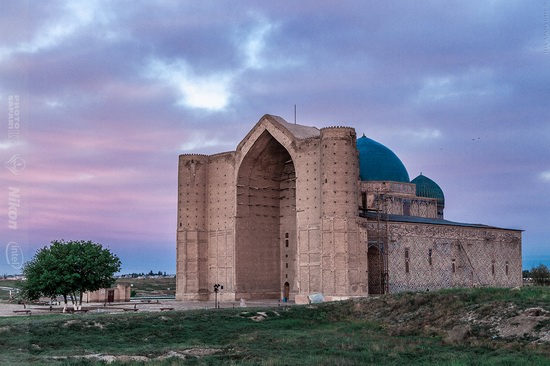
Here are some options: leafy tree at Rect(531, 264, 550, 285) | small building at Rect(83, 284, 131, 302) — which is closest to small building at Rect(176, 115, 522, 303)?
small building at Rect(83, 284, 131, 302)

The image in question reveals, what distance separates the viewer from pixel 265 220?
57844 millimetres

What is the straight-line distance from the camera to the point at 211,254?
5784 centimetres

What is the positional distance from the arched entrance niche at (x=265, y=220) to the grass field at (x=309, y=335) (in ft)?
59.3

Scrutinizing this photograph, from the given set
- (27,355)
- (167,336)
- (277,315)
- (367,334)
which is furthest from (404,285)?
(27,355)

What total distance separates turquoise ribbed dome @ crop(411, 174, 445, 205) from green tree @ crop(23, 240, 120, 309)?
31736 millimetres

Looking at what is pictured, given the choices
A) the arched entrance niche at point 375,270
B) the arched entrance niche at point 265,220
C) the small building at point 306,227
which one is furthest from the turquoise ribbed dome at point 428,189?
the arched entrance niche at point 375,270

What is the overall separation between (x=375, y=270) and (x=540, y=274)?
1351 inches

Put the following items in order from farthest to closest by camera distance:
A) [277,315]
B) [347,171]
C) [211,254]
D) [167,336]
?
[211,254]
[347,171]
[277,315]
[167,336]

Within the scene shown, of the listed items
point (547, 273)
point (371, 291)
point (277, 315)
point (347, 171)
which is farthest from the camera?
point (547, 273)

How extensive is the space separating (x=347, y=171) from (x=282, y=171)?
11.6m

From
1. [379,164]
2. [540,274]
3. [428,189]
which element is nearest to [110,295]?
[379,164]

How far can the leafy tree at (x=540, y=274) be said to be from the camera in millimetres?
76688

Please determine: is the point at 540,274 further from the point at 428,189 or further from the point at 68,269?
the point at 68,269

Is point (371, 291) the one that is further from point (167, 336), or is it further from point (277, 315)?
point (167, 336)
